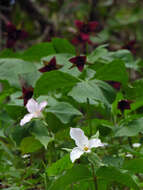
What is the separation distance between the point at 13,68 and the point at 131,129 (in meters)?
0.40

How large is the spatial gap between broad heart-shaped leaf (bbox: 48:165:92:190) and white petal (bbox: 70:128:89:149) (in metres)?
0.04

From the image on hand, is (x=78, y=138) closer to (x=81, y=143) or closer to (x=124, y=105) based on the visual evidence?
(x=81, y=143)

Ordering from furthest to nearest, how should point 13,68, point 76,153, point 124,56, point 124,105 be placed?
point 124,56 → point 13,68 → point 124,105 → point 76,153

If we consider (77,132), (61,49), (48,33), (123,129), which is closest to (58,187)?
(77,132)

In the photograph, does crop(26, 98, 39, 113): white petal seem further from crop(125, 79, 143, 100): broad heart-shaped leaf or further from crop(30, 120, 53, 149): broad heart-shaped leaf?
crop(125, 79, 143, 100): broad heart-shaped leaf

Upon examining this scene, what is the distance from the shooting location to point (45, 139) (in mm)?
729

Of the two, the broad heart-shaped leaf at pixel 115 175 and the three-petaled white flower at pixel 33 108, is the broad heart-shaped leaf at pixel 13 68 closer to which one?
the three-petaled white flower at pixel 33 108

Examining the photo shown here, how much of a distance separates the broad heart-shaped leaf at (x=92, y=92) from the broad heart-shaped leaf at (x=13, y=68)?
0.83ft

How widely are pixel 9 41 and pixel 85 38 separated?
273 mm

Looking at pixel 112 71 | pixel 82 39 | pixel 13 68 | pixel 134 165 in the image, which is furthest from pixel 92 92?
pixel 82 39

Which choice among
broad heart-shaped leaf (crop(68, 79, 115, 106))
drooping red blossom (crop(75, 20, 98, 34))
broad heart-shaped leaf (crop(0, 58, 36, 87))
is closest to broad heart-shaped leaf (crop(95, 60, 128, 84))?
broad heart-shaped leaf (crop(68, 79, 115, 106))

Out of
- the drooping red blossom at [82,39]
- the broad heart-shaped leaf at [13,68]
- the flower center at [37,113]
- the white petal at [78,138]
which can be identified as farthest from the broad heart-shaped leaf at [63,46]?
the white petal at [78,138]

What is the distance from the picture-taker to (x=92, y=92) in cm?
73

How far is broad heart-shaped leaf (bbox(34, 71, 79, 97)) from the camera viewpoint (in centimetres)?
72
